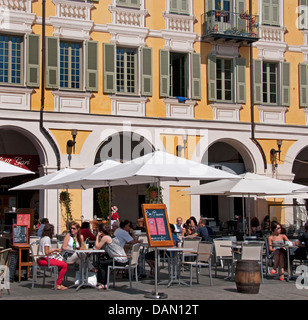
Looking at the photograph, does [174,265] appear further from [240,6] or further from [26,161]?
[240,6]

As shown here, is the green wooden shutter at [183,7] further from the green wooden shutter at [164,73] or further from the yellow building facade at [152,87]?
the green wooden shutter at [164,73]

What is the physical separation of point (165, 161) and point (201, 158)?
11103mm

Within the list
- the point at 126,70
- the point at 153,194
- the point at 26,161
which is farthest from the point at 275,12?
the point at 26,161

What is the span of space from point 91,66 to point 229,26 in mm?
5821

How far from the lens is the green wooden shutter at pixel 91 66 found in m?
22.2

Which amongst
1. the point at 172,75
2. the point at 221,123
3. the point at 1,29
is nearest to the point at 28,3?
the point at 1,29

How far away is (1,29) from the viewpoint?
830 inches

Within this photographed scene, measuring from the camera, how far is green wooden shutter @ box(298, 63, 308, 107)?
84.7 ft

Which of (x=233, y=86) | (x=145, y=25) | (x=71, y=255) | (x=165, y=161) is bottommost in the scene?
(x=71, y=255)

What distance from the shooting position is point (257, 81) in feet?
82.5

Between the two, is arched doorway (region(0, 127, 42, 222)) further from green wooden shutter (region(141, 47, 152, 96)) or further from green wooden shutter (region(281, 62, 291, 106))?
green wooden shutter (region(281, 62, 291, 106))

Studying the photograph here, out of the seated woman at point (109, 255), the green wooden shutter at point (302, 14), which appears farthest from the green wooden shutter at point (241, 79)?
the seated woman at point (109, 255)

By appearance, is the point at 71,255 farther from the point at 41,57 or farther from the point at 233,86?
the point at 233,86

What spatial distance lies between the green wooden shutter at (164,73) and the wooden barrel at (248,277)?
12.5 meters
